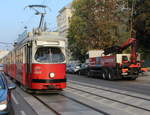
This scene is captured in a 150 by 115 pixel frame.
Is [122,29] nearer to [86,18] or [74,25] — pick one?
[86,18]

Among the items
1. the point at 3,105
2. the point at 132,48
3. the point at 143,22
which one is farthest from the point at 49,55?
the point at 143,22

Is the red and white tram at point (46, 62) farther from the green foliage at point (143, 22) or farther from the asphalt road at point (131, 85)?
the green foliage at point (143, 22)

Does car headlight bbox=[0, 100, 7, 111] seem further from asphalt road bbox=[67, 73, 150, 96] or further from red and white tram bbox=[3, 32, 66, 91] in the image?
asphalt road bbox=[67, 73, 150, 96]

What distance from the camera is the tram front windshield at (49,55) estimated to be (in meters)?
14.5

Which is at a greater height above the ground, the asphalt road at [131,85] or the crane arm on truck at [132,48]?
the crane arm on truck at [132,48]

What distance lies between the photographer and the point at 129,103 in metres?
11.9

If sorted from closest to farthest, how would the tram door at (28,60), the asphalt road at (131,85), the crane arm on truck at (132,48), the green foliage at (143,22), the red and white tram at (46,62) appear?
1. the red and white tram at (46,62)
2. the tram door at (28,60)
3. the asphalt road at (131,85)
4. the crane arm on truck at (132,48)
5. the green foliage at (143,22)

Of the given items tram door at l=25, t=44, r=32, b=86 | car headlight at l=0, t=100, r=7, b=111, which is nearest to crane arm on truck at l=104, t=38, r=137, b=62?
tram door at l=25, t=44, r=32, b=86

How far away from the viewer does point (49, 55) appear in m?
14.6

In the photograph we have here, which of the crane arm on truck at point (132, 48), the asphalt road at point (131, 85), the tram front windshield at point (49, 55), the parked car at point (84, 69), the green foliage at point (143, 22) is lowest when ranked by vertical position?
the asphalt road at point (131, 85)

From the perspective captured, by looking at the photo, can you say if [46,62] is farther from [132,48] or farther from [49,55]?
[132,48]

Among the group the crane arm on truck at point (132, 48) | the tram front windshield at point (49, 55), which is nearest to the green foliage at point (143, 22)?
the crane arm on truck at point (132, 48)

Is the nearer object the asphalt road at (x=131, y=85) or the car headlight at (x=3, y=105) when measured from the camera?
the car headlight at (x=3, y=105)

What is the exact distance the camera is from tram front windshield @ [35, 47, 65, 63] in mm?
14500
